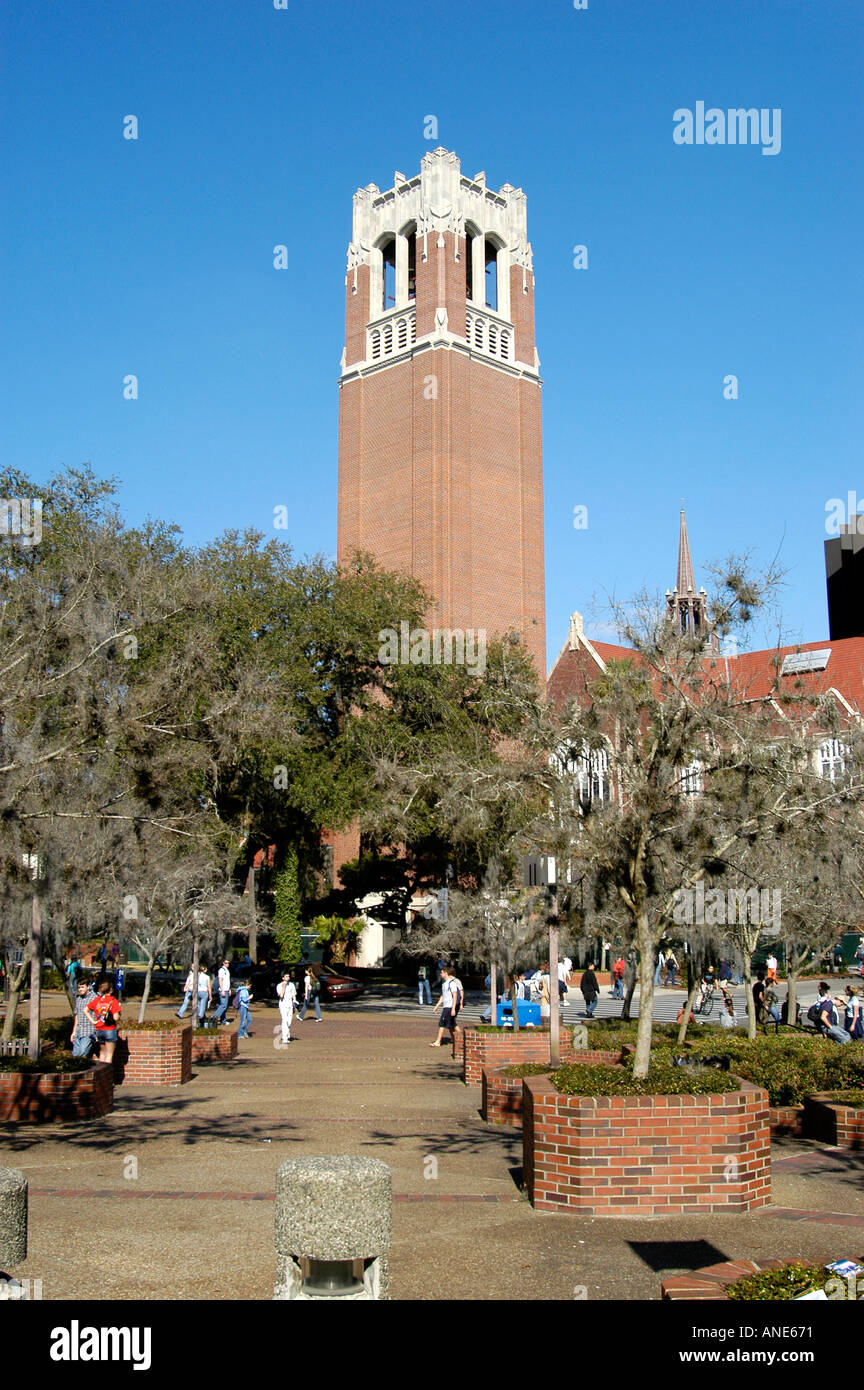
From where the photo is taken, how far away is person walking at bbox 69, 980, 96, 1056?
1373 centimetres

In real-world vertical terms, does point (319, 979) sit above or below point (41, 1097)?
below

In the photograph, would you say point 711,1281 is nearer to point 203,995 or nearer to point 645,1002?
point 645,1002

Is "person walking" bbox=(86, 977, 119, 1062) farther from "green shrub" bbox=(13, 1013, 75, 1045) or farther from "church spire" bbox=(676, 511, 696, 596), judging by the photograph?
"church spire" bbox=(676, 511, 696, 596)

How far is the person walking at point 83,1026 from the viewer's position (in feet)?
45.1

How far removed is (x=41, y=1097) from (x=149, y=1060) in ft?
13.2

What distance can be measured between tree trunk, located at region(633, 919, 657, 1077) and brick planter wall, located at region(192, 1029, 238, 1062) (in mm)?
11563

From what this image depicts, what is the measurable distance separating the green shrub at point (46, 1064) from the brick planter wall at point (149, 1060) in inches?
123

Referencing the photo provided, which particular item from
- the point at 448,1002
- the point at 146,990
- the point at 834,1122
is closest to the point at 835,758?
the point at 834,1122

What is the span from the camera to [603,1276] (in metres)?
5.96

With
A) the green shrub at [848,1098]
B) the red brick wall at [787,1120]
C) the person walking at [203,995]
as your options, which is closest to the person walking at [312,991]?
the person walking at [203,995]

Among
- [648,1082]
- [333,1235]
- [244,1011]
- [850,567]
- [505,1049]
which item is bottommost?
[244,1011]

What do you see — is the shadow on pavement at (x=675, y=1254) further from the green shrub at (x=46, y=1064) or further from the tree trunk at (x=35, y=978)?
the tree trunk at (x=35, y=978)

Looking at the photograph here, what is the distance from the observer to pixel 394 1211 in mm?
7383
